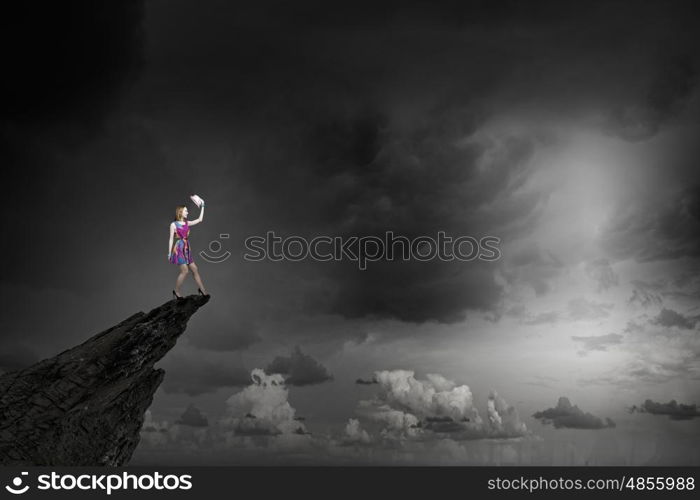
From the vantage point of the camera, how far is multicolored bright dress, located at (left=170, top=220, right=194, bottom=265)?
33.4 m

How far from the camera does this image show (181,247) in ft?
110

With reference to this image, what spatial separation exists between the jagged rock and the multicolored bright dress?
286 cm

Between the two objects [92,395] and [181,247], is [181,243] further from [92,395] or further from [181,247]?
[92,395]

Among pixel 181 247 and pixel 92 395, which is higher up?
pixel 181 247

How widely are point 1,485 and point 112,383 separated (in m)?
7.31

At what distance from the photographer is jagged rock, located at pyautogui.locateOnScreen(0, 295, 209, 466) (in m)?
30.2

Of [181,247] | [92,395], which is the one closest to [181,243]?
[181,247]

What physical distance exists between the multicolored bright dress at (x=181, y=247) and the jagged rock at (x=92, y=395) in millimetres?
2856

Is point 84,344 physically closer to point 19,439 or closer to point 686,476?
point 19,439

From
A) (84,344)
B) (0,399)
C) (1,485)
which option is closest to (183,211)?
(84,344)

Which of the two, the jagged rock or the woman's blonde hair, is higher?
the woman's blonde hair

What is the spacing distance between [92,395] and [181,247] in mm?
9330

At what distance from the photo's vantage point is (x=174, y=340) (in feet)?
119

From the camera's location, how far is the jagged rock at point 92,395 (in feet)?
99.2
